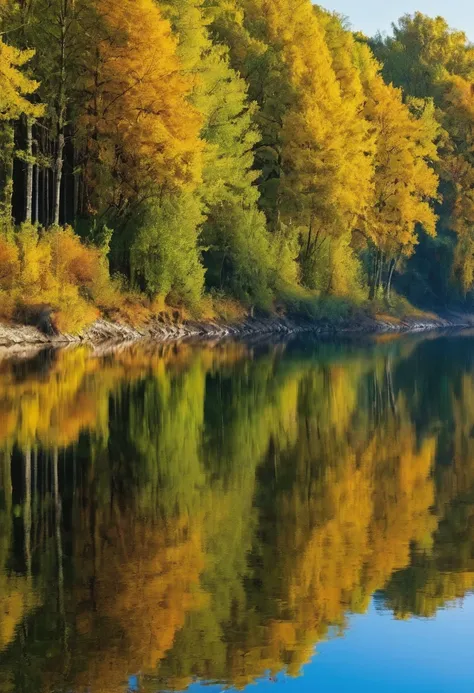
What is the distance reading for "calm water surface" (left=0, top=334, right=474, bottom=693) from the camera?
26.1 feet

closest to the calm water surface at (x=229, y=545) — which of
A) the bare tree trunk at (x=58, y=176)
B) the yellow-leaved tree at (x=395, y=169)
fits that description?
the bare tree trunk at (x=58, y=176)

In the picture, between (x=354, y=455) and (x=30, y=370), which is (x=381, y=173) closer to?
(x=30, y=370)

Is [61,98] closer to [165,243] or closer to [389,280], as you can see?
[165,243]

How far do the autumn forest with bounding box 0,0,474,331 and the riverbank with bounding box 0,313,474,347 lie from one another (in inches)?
26.3

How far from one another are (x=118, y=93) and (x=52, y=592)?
34.9 meters

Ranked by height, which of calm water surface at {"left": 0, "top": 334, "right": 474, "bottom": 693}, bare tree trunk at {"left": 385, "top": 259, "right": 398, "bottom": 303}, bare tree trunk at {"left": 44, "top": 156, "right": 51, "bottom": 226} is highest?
bare tree trunk at {"left": 44, "top": 156, "right": 51, "bottom": 226}

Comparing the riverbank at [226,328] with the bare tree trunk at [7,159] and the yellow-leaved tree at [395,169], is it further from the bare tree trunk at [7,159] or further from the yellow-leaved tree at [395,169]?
the yellow-leaved tree at [395,169]

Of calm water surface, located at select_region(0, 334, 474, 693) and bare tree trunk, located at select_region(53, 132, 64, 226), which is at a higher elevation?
bare tree trunk, located at select_region(53, 132, 64, 226)

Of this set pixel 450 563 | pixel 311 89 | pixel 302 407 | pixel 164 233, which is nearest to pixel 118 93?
pixel 164 233

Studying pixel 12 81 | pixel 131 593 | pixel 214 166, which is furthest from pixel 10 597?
pixel 214 166

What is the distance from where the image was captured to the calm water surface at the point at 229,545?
796cm

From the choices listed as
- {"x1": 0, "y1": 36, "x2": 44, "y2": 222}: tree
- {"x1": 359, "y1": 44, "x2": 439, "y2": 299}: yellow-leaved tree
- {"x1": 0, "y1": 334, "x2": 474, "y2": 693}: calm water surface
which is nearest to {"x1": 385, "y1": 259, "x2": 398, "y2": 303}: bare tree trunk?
{"x1": 359, "y1": 44, "x2": 439, "y2": 299}: yellow-leaved tree

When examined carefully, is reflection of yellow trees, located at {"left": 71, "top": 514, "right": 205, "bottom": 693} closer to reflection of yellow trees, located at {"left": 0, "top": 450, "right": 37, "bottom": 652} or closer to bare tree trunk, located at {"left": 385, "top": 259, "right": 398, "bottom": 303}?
reflection of yellow trees, located at {"left": 0, "top": 450, "right": 37, "bottom": 652}

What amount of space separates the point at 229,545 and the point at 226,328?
1615 inches
